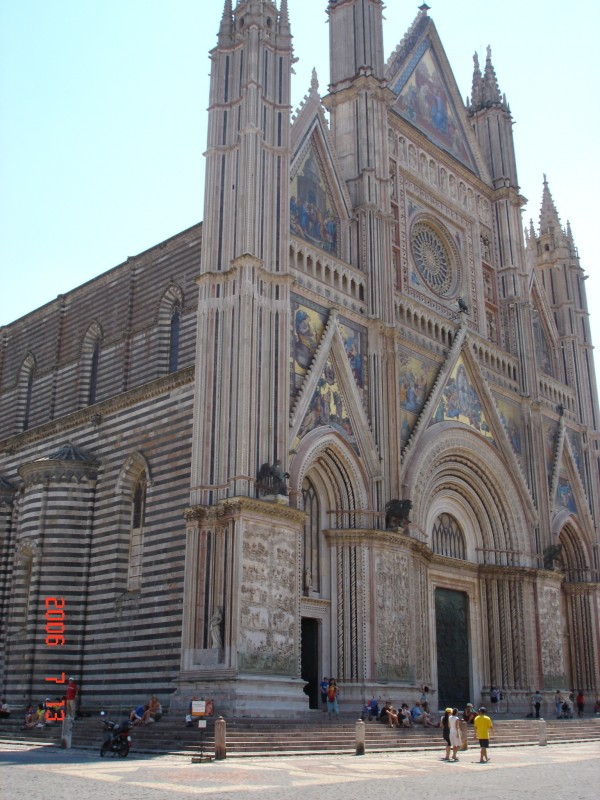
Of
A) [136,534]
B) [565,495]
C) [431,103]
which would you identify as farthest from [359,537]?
[431,103]

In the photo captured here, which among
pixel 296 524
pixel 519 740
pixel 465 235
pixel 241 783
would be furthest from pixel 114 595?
pixel 465 235

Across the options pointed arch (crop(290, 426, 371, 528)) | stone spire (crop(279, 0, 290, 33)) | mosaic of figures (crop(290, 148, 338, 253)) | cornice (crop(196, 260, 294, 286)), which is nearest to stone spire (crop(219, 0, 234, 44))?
stone spire (crop(279, 0, 290, 33))

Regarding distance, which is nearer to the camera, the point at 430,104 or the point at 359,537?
the point at 359,537

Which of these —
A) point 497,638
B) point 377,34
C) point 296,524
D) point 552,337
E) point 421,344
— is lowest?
point 497,638

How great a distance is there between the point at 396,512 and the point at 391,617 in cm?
284

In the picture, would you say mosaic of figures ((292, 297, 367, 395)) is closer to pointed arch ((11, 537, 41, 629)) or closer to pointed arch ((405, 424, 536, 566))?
pointed arch ((405, 424, 536, 566))

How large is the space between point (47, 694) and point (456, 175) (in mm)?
23500

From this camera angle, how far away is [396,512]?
25.3 meters

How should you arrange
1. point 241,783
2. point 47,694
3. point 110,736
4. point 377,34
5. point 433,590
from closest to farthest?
point 241,783 → point 110,736 → point 47,694 → point 433,590 → point 377,34

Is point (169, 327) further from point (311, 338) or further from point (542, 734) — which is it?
point (542, 734)

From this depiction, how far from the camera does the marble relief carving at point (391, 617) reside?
2412cm

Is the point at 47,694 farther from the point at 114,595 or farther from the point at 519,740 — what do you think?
the point at 519,740

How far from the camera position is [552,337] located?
127 feet

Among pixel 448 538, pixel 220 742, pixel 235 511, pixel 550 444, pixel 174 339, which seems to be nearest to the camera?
pixel 220 742
